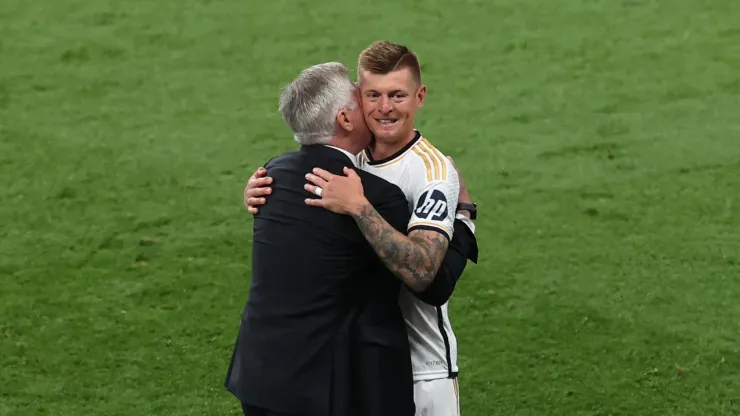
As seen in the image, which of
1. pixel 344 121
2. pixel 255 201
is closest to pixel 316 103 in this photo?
pixel 344 121

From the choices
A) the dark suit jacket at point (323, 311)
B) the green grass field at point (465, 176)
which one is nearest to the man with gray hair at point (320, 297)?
the dark suit jacket at point (323, 311)

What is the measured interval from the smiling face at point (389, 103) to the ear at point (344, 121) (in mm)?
73

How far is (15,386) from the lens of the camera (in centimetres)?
452

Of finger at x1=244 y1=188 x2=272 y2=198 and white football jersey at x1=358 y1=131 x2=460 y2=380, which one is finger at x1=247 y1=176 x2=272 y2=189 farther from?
white football jersey at x1=358 y1=131 x2=460 y2=380

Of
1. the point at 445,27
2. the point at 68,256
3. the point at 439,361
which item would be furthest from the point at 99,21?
the point at 439,361

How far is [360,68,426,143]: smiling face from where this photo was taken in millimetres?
2809

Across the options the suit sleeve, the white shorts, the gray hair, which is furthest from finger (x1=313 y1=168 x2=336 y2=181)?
the white shorts

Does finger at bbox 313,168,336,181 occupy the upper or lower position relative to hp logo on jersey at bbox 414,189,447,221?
upper

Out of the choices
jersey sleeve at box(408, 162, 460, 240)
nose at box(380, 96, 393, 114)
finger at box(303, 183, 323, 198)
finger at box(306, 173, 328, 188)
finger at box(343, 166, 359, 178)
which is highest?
nose at box(380, 96, 393, 114)

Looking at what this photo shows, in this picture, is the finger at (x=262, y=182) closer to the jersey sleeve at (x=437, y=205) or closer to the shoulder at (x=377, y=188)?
the shoulder at (x=377, y=188)

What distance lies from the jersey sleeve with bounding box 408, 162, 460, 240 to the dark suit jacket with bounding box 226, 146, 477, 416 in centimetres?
5

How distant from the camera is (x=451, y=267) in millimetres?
2703

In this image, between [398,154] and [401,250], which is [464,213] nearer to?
[398,154]

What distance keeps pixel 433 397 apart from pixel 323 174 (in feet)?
2.25
